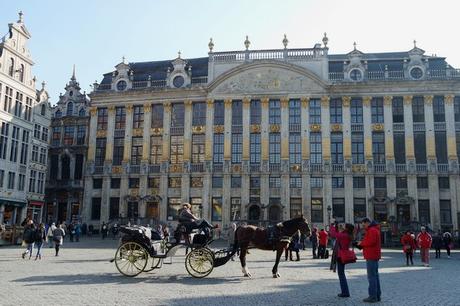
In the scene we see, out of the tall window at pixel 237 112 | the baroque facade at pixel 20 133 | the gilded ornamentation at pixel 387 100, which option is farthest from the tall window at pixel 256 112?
the baroque facade at pixel 20 133

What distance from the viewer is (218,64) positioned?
168ft

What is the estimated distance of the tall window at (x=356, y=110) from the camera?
4791cm

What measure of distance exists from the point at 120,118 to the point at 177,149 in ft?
28.4

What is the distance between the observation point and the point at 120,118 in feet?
174

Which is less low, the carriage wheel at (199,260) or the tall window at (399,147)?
the tall window at (399,147)

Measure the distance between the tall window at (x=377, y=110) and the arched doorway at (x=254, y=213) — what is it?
52.6 ft

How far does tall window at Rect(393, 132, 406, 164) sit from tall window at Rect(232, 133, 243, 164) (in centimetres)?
1675

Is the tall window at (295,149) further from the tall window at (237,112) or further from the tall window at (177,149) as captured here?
the tall window at (177,149)

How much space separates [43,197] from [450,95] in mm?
47409

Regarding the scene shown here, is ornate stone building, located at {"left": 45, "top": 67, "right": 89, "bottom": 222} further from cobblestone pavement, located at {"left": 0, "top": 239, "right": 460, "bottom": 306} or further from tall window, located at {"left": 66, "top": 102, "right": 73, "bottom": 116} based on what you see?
cobblestone pavement, located at {"left": 0, "top": 239, "right": 460, "bottom": 306}

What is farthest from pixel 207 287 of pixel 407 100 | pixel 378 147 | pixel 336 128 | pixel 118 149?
pixel 118 149

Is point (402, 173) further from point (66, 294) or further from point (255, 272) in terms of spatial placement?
point (66, 294)

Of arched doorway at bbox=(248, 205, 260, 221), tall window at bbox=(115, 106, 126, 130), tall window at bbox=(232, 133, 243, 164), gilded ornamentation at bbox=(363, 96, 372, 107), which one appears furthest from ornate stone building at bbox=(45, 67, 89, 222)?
gilded ornamentation at bbox=(363, 96, 372, 107)

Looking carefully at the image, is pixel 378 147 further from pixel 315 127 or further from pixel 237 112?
pixel 237 112
